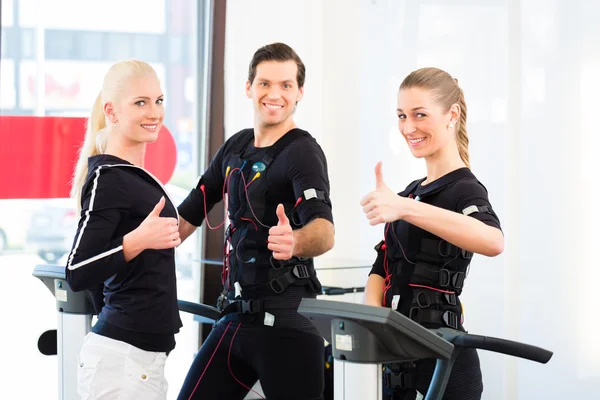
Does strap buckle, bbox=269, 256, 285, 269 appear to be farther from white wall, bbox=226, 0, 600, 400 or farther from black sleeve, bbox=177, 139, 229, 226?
white wall, bbox=226, 0, 600, 400

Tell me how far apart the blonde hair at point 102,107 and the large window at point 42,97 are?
2.23 m

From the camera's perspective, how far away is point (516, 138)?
3.69 metres

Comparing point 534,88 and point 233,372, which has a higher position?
point 534,88

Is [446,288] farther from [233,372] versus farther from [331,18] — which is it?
[331,18]

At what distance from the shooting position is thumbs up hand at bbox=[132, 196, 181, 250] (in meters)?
2.01

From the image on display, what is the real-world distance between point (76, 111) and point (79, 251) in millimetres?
2664

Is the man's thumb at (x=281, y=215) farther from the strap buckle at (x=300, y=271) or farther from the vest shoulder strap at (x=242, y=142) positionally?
the vest shoulder strap at (x=242, y=142)

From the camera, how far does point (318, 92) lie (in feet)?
17.3

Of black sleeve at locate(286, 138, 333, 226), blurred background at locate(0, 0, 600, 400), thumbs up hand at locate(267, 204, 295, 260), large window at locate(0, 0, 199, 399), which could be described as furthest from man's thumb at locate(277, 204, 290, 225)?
large window at locate(0, 0, 199, 399)

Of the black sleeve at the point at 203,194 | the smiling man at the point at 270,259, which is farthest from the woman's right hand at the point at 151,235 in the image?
the black sleeve at the point at 203,194

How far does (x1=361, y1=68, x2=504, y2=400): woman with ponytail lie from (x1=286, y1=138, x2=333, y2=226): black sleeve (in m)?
0.21

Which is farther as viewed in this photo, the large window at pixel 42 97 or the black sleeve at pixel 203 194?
the large window at pixel 42 97

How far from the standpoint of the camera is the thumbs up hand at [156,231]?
6.59 feet

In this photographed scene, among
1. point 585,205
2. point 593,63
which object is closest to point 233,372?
point 585,205
